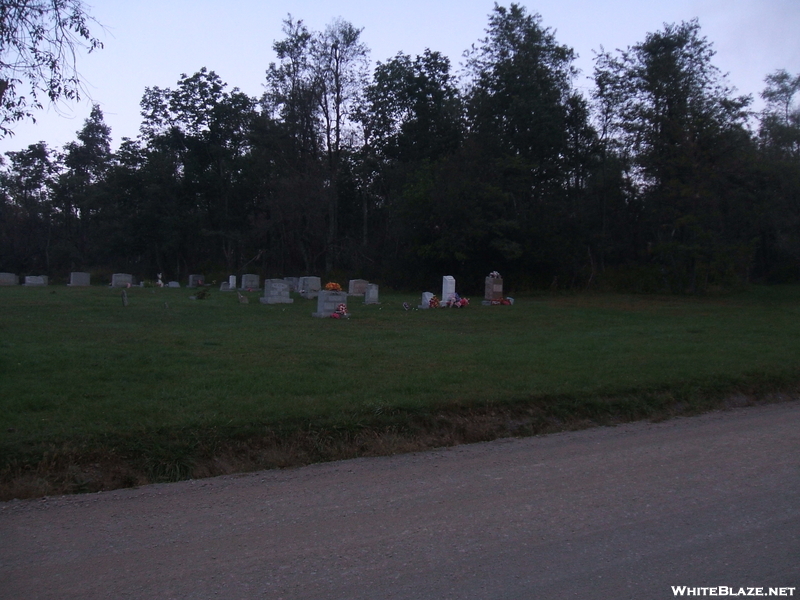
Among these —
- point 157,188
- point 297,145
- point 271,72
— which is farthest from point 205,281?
point 271,72

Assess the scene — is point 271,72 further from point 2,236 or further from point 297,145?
point 2,236

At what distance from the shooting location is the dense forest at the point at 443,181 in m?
35.5

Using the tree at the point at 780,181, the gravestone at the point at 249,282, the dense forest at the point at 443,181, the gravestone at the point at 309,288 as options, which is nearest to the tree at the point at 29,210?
the dense forest at the point at 443,181

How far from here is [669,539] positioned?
455cm

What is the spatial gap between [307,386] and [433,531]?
4.73 metres

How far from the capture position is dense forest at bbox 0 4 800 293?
3553cm

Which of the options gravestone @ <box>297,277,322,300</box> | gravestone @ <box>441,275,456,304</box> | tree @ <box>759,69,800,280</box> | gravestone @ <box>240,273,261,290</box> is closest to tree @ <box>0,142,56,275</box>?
gravestone @ <box>240,273,261,290</box>

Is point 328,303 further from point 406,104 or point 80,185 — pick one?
point 80,185

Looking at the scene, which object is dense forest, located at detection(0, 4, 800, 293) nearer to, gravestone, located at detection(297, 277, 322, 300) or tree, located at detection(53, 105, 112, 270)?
tree, located at detection(53, 105, 112, 270)

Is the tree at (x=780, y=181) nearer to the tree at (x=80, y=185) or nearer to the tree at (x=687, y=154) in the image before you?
the tree at (x=687, y=154)

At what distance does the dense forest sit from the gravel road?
99.5 ft

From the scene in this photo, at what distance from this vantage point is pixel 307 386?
9.20m

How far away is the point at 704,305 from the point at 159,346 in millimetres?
24068

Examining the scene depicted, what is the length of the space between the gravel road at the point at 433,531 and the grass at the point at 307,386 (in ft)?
2.59
